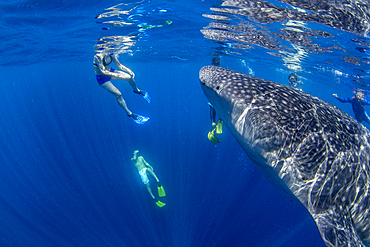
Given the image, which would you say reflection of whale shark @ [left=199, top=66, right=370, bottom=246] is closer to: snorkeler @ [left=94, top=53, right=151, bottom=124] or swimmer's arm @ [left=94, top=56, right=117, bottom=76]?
snorkeler @ [left=94, top=53, right=151, bottom=124]

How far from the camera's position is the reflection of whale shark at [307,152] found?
8.63ft

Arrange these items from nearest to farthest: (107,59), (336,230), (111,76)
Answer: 1. (336,230)
2. (111,76)
3. (107,59)

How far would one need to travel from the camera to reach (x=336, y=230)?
8.04ft

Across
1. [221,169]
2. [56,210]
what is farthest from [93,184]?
[221,169]

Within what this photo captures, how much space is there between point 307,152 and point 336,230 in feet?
3.37

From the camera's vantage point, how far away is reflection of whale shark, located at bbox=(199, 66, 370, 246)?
8.63 feet

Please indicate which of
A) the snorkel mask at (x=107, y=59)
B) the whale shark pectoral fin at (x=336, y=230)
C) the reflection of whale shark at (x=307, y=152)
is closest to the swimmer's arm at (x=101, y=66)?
the snorkel mask at (x=107, y=59)

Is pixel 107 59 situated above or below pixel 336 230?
above

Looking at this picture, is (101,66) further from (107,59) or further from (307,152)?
(307,152)

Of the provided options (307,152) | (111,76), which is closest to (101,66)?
(111,76)

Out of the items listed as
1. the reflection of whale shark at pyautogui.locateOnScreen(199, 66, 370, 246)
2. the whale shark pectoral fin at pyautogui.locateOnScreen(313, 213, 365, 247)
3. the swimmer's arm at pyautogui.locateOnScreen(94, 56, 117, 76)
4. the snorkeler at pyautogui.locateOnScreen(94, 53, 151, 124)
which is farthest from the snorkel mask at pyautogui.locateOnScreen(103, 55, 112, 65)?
the whale shark pectoral fin at pyautogui.locateOnScreen(313, 213, 365, 247)

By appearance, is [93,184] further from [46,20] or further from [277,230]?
[277,230]

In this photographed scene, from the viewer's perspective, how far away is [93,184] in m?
16.8

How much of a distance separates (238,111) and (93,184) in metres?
17.5
